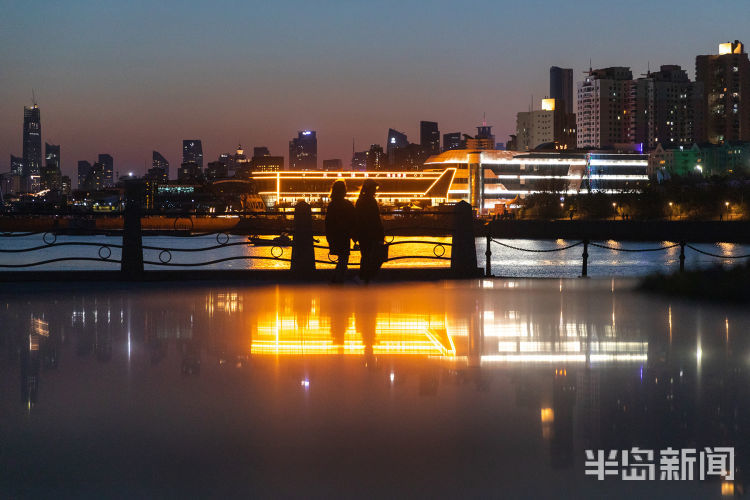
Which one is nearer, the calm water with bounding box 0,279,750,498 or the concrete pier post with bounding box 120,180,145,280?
the calm water with bounding box 0,279,750,498

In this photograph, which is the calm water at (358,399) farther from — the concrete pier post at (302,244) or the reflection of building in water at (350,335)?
the concrete pier post at (302,244)

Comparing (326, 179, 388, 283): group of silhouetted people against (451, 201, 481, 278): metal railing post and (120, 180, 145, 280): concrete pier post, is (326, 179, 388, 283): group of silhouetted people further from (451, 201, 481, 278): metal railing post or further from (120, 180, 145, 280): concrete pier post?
(120, 180, 145, 280): concrete pier post

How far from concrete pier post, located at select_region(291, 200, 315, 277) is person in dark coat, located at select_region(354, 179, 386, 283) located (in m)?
2.02

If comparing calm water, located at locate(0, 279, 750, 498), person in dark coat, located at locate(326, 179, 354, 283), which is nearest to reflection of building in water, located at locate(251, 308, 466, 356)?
calm water, located at locate(0, 279, 750, 498)

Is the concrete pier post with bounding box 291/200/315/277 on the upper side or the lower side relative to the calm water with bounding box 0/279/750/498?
upper

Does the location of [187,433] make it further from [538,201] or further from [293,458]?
[538,201]

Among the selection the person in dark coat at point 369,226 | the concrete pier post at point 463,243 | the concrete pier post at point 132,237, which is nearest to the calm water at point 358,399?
the person in dark coat at point 369,226

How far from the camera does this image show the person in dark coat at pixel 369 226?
16.8 m

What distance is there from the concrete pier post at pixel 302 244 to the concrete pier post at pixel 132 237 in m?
3.23

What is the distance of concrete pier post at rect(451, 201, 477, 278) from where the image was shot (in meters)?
20.1

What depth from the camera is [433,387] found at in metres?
7.46

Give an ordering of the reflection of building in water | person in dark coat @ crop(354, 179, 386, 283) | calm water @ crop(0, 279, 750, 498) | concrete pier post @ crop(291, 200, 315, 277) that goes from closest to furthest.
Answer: calm water @ crop(0, 279, 750, 498) → the reflection of building in water → person in dark coat @ crop(354, 179, 386, 283) → concrete pier post @ crop(291, 200, 315, 277)

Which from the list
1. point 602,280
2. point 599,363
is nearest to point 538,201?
point 602,280

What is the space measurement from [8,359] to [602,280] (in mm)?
14584
